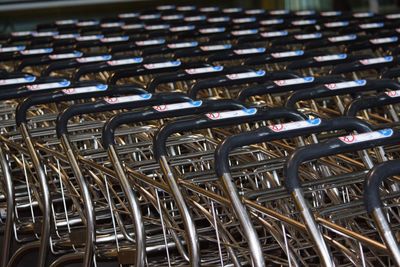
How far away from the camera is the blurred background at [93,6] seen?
16609 millimetres

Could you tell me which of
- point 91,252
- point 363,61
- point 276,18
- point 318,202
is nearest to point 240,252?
point 318,202

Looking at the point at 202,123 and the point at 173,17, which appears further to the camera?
the point at 173,17

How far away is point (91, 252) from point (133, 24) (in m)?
6.91

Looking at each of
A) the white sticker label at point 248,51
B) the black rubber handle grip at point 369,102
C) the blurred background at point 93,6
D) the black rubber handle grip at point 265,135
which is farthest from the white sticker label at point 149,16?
the black rubber handle grip at point 265,135

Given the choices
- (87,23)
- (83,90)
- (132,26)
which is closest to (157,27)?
(132,26)

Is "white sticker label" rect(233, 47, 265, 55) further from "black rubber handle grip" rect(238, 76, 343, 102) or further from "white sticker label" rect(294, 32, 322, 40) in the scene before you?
"black rubber handle grip" rect(238, 76, 343, 102)

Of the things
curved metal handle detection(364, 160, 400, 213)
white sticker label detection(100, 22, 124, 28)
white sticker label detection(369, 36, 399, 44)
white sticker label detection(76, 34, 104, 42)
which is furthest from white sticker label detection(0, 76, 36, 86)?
white sticker label detection(100, 22, 124, 28)

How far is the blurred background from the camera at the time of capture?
16609mm

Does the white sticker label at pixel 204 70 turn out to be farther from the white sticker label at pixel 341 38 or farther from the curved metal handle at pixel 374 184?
the curved metal handle at pixel 374 184

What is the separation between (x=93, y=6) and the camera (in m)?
17.9

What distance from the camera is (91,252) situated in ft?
13.7

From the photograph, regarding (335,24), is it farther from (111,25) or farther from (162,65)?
(162,65)

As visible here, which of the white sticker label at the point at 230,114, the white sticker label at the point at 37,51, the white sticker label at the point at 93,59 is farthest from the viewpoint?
the white sticker label at the point at 37,51

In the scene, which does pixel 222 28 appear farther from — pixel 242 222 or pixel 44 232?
pixel 242 222
